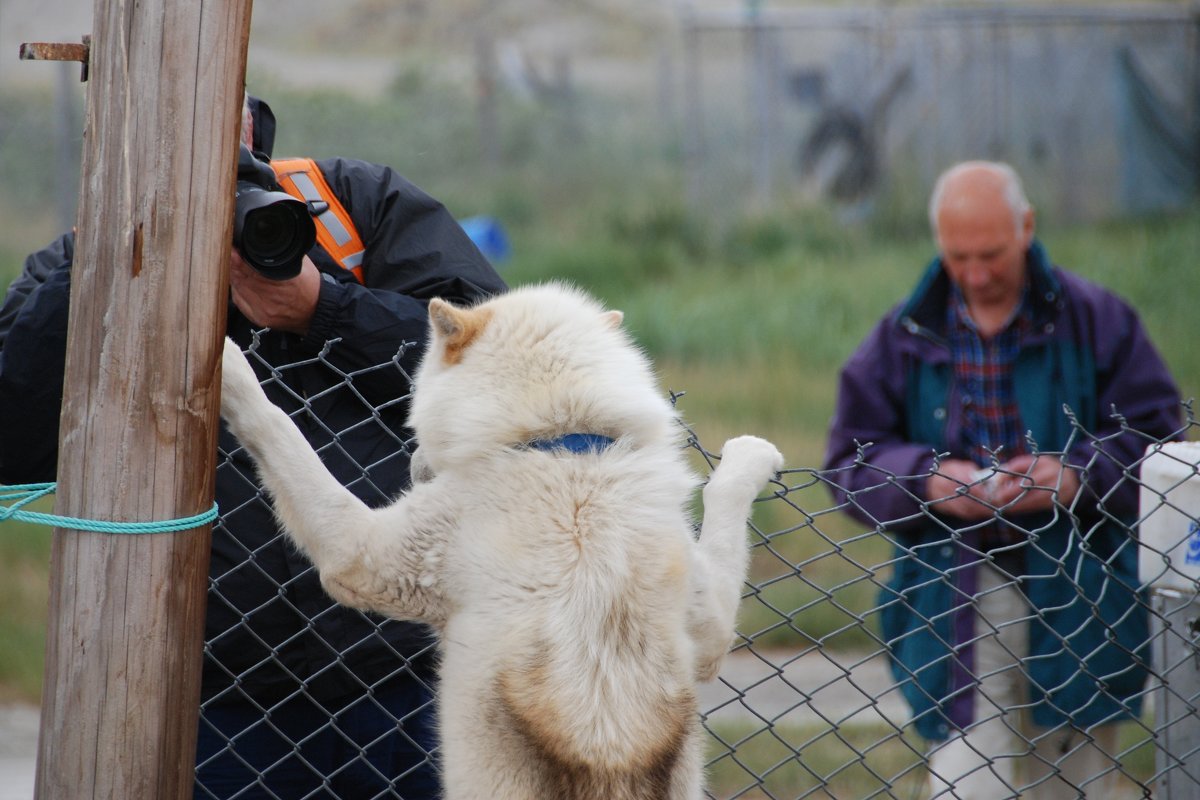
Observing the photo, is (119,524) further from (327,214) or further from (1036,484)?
(1036,484)

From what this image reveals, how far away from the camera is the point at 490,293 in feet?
8.61

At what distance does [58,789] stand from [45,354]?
86 centimetres

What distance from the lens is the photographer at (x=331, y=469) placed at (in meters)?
2.38

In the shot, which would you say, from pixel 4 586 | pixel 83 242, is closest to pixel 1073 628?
pixel 83 242

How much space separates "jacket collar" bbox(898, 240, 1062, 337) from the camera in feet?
13.0

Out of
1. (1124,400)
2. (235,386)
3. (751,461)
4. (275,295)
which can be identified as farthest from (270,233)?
(1124,400)

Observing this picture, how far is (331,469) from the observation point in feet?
8.25

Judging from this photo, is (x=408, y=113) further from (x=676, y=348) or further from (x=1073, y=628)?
(x=1073, y=628)

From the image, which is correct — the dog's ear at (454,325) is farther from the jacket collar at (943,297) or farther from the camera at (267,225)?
the jacket collar at (943,297)

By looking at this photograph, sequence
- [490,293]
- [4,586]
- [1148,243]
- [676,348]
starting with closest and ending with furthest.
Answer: [490,293]
[4,586]
[676,348]
[1148,243]

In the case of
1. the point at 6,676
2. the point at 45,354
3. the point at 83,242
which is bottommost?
the point at 6,676

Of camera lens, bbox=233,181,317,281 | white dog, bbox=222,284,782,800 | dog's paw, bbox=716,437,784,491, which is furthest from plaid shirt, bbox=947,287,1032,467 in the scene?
camera lens, bbox=233,181,317,281

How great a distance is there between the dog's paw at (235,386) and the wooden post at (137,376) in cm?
29

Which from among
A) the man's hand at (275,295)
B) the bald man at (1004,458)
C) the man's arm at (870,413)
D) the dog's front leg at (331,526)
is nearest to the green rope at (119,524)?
the dog's front leg at (331,526)
